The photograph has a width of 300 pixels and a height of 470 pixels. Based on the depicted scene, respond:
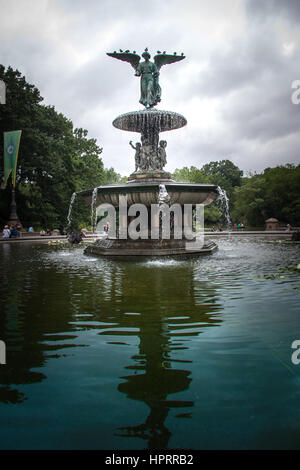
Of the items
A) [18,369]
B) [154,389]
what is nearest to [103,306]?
[18,369]

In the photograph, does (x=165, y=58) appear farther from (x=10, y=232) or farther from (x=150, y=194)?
(x=10, y=232)

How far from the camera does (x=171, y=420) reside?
219cm

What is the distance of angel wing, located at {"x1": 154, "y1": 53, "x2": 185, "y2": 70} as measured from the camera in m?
17.1

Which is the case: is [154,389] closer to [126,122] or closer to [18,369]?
[18,369]

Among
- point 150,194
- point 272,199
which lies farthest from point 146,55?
point 272,199

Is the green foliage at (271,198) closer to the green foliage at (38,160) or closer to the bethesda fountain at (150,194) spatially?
the green foliage at (38,160)

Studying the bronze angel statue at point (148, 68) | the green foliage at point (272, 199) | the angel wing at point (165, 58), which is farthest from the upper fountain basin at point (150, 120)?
the green foliage at point (272, 199)

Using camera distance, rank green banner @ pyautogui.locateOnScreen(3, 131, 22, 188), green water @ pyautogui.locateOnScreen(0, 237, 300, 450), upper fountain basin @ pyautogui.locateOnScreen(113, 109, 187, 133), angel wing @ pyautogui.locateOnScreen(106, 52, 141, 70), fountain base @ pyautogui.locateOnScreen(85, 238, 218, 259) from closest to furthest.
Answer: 1. green water @ pyautogui.locateOnScreen(0, 237, 300, 450)
2. fountain base @ pyautogui.locateOnScreen(85, 238, 218, 259)
3. upper fountain basin @ pyautogui.locateOnScreen(113, 109, 187, 133)
4. angel wing @ pyautogui.locateOnScreen(106, 52, 141, 70)
5. green banner @ pyautogui.locateOnScreen(3, 131, 22, 188)

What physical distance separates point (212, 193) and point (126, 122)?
6.59m

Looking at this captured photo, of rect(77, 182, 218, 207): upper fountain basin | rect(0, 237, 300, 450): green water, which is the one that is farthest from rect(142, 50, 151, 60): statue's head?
rect(0, 237, 300, 450): green water

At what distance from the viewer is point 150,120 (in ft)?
54.9

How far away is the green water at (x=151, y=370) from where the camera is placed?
2.07m

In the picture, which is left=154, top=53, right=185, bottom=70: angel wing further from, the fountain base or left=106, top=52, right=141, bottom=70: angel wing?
the fountain base

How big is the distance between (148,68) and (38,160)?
1816 cm
